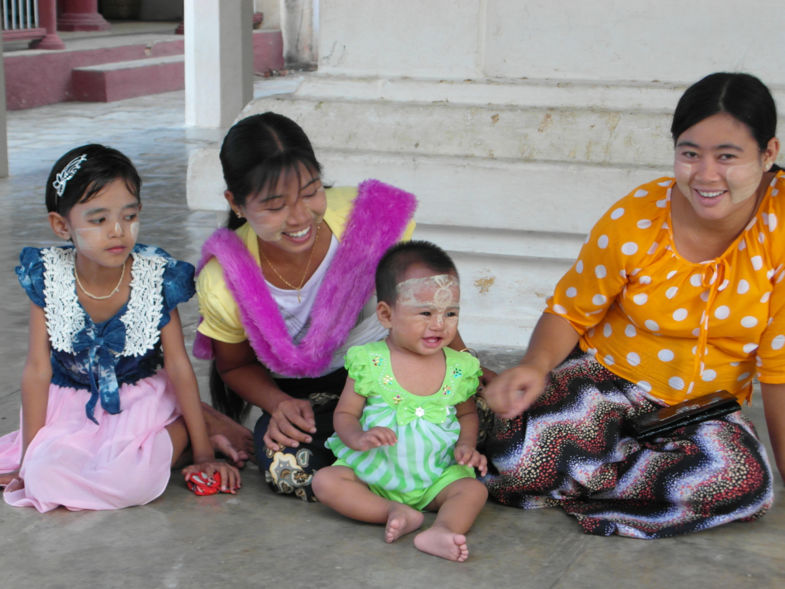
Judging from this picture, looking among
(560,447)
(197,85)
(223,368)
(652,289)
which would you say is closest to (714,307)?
(652,289)

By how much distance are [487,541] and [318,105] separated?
208 cm

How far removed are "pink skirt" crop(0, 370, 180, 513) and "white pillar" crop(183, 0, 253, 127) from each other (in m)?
7.00

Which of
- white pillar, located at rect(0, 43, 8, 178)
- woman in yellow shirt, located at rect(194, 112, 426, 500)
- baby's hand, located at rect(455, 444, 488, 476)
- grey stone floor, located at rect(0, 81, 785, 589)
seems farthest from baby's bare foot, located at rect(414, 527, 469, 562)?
white pillar, located at rect(0, 43, 8, 178)

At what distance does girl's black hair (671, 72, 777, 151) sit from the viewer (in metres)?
2.31

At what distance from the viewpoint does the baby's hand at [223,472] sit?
104 inches

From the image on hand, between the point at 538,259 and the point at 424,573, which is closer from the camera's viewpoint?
the point at 424,573

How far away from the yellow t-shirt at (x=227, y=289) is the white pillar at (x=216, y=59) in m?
6.89

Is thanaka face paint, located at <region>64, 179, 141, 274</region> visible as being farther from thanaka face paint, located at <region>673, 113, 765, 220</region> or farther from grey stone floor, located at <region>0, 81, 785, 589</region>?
thanaka face paint, located at <region>673, 113, 765, 220</region>

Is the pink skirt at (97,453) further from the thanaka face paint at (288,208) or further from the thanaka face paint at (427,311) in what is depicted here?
the thanaka face paint at (427,311)

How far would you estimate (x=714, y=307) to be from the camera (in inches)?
97.3

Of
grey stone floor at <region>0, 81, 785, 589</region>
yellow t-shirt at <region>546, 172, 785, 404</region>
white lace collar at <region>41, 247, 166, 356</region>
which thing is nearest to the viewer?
grey stone floor at <region>0, 81, 785, 589</region>

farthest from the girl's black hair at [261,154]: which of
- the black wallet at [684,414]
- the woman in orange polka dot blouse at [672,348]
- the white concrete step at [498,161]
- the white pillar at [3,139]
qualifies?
the white pillar at [3,139]

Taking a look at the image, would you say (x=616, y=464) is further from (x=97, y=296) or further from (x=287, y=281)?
(x=97, y=296)

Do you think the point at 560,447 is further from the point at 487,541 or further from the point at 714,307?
the point at 714,307
